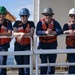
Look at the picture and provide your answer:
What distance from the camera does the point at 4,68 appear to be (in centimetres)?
758

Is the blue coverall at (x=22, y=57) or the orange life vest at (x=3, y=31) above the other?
the orange life vest at (x=3, y=31)

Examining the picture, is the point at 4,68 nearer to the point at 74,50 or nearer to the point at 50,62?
the point at 50,62

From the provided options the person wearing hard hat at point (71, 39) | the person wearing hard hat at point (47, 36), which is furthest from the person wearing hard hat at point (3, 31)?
the person wearing hard hat at point (71, 39)

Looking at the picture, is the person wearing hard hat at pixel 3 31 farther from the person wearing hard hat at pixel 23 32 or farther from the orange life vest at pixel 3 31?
the person wearing hard hat at pixel 23 32

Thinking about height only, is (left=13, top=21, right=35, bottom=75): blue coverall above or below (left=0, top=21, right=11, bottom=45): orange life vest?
below

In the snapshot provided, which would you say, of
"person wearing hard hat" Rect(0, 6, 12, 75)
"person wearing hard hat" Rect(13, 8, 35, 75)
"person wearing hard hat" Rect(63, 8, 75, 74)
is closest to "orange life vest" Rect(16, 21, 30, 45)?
"person wearing hard hat" Rect(13, 8, 35, 75)

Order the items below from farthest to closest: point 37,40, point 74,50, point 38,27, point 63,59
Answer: point 63,59 < point 37,40 < point 38,27 < point 74,50

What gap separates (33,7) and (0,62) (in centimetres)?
505

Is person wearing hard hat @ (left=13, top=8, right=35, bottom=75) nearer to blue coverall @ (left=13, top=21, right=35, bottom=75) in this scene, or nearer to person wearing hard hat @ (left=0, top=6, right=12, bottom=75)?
blue coverall @ (left=13, top=21, right=35, bottom=75)

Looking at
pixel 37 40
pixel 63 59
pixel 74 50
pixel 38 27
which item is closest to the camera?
pixel 74 50

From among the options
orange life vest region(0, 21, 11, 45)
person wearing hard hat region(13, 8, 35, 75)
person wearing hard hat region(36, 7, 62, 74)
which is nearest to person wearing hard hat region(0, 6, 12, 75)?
orange life vest region(0, 21, 11, 45)

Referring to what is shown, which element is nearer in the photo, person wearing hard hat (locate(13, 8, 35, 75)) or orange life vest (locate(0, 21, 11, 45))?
person wearing hard hat (locate(13, 8, 35, 75))

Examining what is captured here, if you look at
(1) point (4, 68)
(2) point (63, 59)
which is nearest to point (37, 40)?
(1) point (4, 68)

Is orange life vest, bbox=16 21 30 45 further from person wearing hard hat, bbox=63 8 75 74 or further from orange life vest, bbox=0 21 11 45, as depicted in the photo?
person wearing hard hat, bbox=63 8 75 74
